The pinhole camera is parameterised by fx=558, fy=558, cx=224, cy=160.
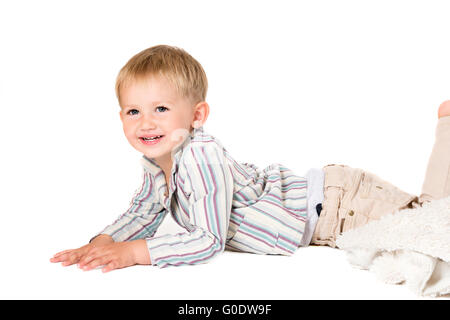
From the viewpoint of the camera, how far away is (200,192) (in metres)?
1.59

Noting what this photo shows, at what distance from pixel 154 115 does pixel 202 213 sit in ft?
1.05

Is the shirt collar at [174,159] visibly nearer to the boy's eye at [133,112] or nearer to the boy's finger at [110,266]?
the boy's eye at [133,112]

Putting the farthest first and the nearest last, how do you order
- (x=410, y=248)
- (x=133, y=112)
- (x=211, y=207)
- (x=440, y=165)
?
1. (x=440, y=165)
2. (x=133, y=112)
3. (x=211, y=207)
4. (x=410, y=248)

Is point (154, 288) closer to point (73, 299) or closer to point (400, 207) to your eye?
point (73, 299)

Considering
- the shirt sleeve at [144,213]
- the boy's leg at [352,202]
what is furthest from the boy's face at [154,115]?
the boy's leg at [352,202]

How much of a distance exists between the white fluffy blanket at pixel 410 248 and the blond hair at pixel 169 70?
2.04ft

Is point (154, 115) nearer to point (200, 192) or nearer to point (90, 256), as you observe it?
point (200, 192)

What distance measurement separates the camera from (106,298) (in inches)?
49.1

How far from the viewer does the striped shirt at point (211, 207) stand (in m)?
1.52

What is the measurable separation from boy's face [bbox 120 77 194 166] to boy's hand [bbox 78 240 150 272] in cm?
29

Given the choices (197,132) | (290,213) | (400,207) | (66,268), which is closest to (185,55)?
(197,132)

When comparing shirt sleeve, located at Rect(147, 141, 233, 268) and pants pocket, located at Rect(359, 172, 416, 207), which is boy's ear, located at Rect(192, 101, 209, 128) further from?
pants pocket, located at Rect(359, 172, 416, 207)

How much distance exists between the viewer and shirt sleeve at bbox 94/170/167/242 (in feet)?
5.99

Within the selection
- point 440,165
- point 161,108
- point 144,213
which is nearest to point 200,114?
point 161,108
